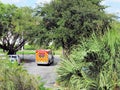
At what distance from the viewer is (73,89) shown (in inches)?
427

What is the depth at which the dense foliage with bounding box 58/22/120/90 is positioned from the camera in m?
10.4

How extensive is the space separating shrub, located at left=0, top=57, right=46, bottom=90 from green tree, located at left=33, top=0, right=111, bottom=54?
1674 cm

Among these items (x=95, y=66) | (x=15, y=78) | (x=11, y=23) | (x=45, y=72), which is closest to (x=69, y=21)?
(x=45, y=72)

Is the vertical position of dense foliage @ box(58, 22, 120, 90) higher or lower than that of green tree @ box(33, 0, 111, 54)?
lower

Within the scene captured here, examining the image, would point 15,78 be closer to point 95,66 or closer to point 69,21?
point 95,66

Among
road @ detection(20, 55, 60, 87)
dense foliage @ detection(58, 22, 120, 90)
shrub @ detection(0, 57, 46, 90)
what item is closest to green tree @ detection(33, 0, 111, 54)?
road @ detection(20, 55, 60, 87)

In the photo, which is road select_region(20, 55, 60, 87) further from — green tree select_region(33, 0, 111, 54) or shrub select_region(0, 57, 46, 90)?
shrub select_region(0, 57, 46, 90)

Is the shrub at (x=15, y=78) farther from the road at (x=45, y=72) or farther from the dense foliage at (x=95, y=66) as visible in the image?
the road at (x=45, y=72)

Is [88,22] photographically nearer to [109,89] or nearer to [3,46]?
[109,89]

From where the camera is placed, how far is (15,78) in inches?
334

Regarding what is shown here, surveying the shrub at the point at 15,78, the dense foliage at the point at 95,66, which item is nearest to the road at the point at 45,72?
the dense foliage at the point at 95,66

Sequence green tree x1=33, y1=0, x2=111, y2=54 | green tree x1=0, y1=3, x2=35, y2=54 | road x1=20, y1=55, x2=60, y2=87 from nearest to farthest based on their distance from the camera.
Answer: road x1=20, y1=55, x2=60, y2=87 < green tree x1=33, y1=0, x2=111, y2=54 < green tree x1=0, y1=3, x2=35, y2=54

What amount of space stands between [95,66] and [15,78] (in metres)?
3.22

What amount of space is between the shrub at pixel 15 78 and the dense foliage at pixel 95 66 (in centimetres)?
235
